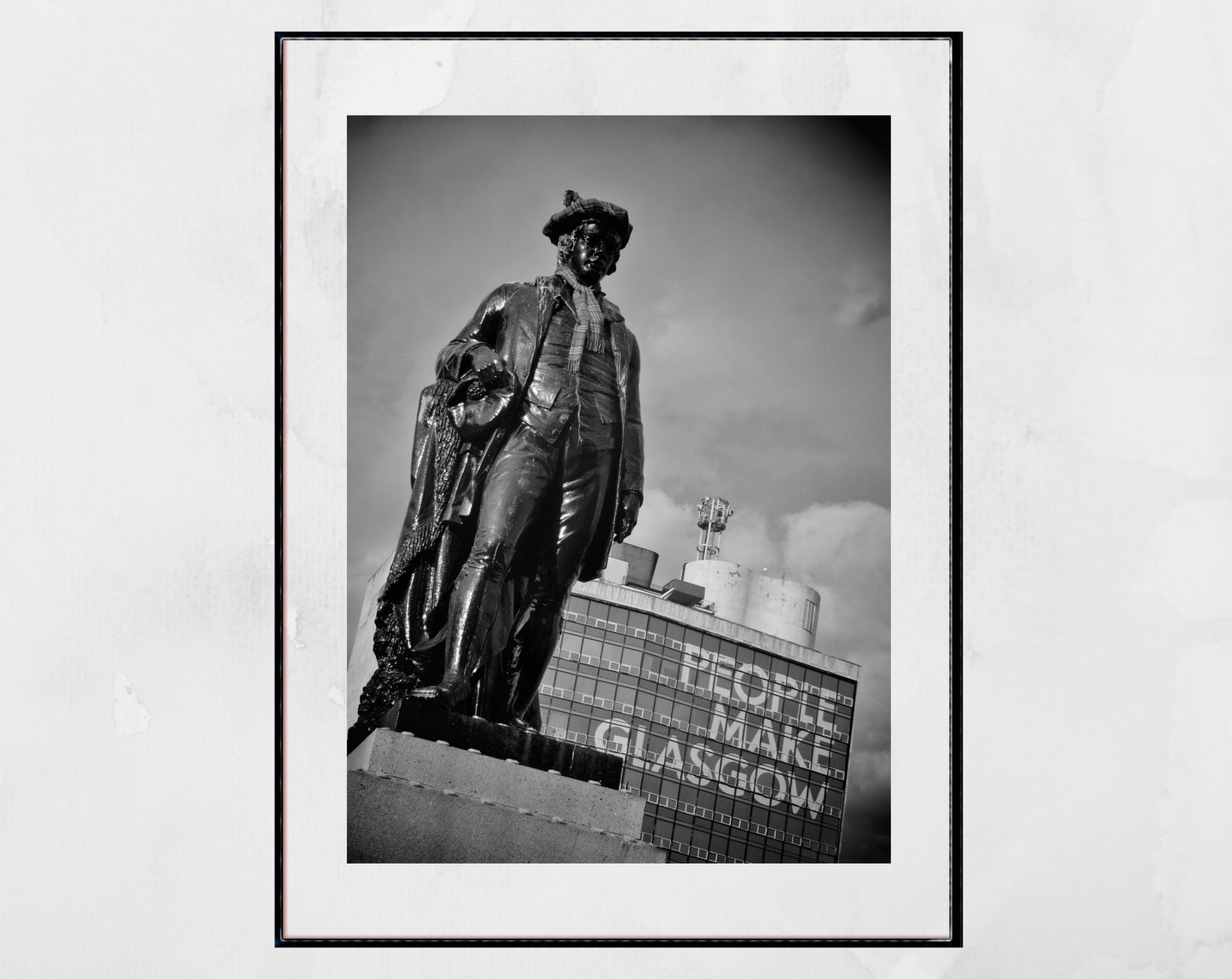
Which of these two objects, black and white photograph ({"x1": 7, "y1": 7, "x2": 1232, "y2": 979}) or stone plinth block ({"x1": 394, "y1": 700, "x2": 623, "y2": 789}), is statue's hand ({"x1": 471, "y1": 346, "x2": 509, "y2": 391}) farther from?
stone plinth block ({"x1": 394, "y1": 700, "x2": 623, "y2": 789})

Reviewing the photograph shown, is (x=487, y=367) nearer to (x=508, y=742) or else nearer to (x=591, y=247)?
(x=591, y=247)

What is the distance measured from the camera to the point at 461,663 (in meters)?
2.95

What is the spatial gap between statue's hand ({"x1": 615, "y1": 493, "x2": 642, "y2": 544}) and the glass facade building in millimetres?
118

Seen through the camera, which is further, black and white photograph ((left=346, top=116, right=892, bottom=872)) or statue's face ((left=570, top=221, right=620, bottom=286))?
statue's face ((left=570, top=221, right=620, bottom=286))

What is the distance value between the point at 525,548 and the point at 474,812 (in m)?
0.57

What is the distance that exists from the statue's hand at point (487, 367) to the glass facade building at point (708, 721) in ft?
1.60

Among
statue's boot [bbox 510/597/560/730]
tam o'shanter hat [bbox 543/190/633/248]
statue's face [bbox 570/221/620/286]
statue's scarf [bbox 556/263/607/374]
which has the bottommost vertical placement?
statue's boot [bbox 510/597/560/730]

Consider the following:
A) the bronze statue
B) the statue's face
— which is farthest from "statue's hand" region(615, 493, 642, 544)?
the statue's face

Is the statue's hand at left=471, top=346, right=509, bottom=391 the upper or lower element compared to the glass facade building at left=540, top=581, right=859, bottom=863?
upper

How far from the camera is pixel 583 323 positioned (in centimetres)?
307

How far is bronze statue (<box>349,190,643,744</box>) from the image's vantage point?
116 inches
